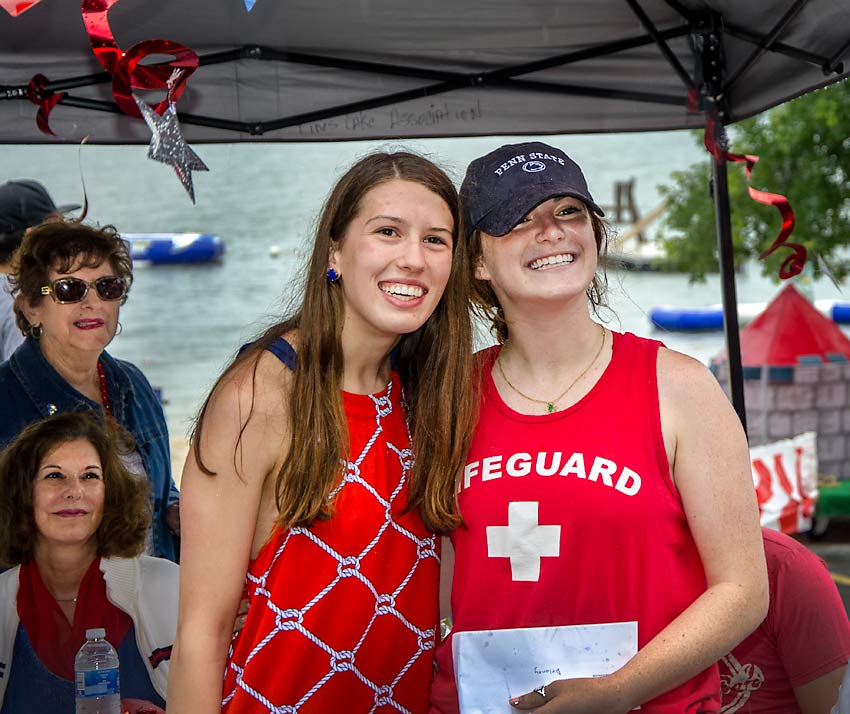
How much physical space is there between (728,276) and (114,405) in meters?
2.12

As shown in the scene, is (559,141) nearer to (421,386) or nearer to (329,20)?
(329,20)

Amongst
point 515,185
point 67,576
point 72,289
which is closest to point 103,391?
point 72,289

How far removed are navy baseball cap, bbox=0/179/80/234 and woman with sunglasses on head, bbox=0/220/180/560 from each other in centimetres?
34

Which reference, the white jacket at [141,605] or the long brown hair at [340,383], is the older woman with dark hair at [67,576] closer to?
the white jacket at [141,605]

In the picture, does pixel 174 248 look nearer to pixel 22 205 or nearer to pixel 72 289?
pixel 22 205

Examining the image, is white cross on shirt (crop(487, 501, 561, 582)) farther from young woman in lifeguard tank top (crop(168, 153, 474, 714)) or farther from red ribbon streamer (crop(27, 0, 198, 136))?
red ribbon streamer (crop(27, 0, 198, 136))

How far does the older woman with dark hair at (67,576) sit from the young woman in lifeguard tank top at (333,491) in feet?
3.32

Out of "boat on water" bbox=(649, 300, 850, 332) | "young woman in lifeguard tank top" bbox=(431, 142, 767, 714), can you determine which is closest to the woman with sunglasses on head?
"young woman in lifeguard tank top" bbox=(431, 142, 767, 714)

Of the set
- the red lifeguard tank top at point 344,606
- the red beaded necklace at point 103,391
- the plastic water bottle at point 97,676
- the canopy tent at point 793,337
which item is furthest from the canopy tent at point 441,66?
the canopy tent at point 793,337

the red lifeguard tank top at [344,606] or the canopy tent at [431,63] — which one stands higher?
the canopy tent at [431,63]

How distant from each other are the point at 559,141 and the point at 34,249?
6.19 ft

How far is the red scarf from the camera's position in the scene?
268 centimetres

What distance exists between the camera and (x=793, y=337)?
7.84 meters

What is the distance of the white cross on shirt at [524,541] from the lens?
1.73 m
